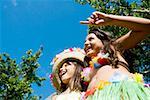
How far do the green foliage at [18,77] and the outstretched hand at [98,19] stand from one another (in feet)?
38.4

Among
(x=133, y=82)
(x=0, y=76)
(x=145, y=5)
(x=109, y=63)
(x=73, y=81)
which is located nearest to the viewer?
(x=133, y=82)

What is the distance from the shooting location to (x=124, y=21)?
3.43 meters

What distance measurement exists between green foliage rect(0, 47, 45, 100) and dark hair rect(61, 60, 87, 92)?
35.7ft

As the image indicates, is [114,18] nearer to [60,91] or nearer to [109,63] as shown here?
[109,63]

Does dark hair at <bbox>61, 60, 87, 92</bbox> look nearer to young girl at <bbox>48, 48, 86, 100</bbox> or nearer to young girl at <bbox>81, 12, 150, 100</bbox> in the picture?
young girl at <bbox>48, 48, 86, 100</bbox>

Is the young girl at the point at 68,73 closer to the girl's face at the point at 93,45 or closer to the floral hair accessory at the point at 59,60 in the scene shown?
the floral hair accessory at the point at 59,60

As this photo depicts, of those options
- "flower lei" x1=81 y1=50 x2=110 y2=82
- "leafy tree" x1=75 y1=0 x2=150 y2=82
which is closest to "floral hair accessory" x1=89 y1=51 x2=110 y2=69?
"flower lei" x1=81 y1=50 x2=110 y2=82

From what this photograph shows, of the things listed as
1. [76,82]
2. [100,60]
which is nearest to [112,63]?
[100,60]

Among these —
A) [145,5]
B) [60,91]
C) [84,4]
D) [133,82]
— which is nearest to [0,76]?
[84,4]

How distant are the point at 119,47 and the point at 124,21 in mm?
285

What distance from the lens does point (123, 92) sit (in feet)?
10.5

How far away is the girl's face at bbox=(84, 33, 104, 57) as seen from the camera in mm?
3695

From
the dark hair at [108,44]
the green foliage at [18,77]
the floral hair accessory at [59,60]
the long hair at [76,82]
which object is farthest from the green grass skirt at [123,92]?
the green foliage at [18,77]

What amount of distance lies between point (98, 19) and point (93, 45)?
32cm
